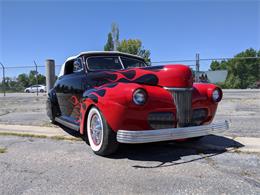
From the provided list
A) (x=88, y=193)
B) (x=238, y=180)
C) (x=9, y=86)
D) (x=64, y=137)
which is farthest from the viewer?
(x=9, y=86)

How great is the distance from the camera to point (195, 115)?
4.27 meters

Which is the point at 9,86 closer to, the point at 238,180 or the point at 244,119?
the point at 244,119

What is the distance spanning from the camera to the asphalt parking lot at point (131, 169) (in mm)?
2996

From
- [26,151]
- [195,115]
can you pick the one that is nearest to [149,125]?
[195,115]

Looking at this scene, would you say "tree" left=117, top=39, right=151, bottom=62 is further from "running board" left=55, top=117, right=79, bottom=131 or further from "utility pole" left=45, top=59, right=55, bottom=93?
"running board" left=55, top=117, right=79, bottom=131

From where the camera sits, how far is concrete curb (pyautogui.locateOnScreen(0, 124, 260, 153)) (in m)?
4.56

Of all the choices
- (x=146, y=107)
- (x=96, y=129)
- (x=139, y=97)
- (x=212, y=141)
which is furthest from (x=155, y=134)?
(x=212, y=141)

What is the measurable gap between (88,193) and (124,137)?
0.94 meters

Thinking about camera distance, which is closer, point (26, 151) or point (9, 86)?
point (26, 151)

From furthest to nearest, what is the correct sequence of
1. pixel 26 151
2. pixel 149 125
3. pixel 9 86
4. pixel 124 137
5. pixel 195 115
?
1. pixel 9 86
2. pixel 26 151
3. pixel 195 115
4. pixel 149 125
5. pixel 124 137

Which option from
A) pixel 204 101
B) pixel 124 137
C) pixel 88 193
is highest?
pixel 204 101

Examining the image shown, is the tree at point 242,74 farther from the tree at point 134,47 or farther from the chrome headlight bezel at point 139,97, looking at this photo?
the chrome headlight bezel at point 139,97

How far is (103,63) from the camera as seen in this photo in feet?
18.4

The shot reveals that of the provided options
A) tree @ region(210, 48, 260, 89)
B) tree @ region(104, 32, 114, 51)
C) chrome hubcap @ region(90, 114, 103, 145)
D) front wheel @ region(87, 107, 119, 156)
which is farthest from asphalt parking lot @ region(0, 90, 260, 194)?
tree @ region(104, 32, 114, 51)
